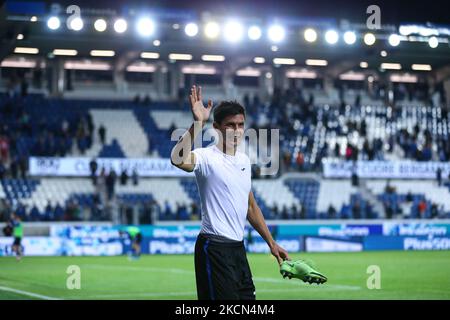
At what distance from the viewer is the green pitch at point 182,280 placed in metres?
18.1

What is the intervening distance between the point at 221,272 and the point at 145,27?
108 feet

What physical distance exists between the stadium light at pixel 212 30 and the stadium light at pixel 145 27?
249cm

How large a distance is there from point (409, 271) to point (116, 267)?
8.90 meters

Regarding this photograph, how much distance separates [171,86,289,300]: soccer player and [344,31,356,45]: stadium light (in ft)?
108

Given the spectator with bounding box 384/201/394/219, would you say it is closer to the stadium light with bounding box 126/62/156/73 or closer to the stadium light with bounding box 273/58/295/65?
the stadium light with bounding box 273/58/295/65

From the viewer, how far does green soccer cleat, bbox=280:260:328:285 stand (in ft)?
25.1

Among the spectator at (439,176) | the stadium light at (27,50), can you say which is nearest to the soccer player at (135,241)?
the stadium light at (27,50)

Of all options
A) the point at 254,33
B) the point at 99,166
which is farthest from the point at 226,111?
the point at 99,166

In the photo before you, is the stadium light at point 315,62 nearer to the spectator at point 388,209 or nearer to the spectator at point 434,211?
the spectator at point 388,209

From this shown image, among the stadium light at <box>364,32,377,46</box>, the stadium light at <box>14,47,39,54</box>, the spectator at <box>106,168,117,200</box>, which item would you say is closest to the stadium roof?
the stadium light at <box>14,47,39,54</box>

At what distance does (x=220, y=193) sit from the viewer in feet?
25.3

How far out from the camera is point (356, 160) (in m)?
48.3
